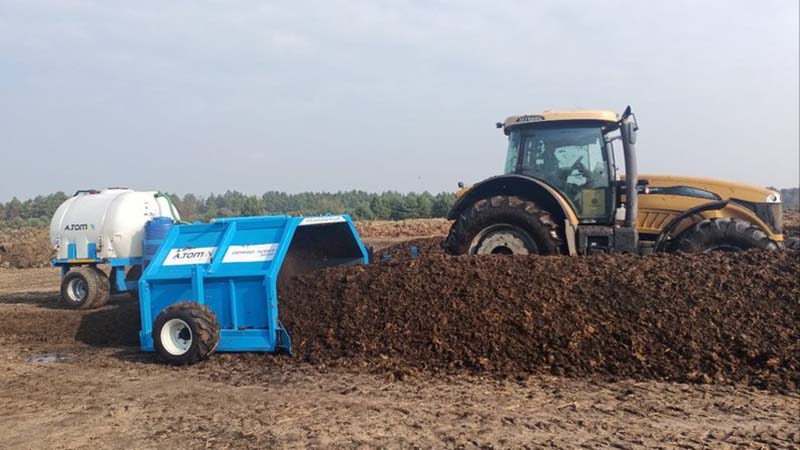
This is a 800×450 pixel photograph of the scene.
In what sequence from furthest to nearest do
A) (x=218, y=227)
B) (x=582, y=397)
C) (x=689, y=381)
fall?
(x=218, y=227) → (x=689, y=381) → (x=582, y=397)

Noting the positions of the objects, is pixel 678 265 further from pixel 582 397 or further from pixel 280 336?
pixel 280 336

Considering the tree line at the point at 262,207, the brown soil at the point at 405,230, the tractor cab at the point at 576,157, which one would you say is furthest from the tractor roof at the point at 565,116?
the tree line at the point at 262,207

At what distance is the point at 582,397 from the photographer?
16.3ft

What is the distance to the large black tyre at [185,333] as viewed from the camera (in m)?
6.29

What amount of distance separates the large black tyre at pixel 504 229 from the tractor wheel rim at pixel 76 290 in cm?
729

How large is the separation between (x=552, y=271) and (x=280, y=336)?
2.83m

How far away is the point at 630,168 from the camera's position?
301 inches

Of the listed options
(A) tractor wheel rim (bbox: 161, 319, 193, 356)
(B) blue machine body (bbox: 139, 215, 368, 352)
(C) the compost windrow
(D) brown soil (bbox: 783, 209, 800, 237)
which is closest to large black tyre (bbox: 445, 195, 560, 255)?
(C) the compost windrow

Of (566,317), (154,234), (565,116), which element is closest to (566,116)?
(565,116)

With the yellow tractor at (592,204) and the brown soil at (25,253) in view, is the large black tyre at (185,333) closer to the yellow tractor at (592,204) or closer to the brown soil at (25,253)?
the yellow tractor at (592,204)

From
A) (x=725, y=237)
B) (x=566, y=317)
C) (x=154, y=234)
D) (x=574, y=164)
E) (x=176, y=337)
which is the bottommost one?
(x=176, y=337)

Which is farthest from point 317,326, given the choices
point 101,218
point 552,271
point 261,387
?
point 101,218

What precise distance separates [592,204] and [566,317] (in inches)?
98.7

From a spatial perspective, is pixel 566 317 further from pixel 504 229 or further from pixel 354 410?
pixel 354 410
